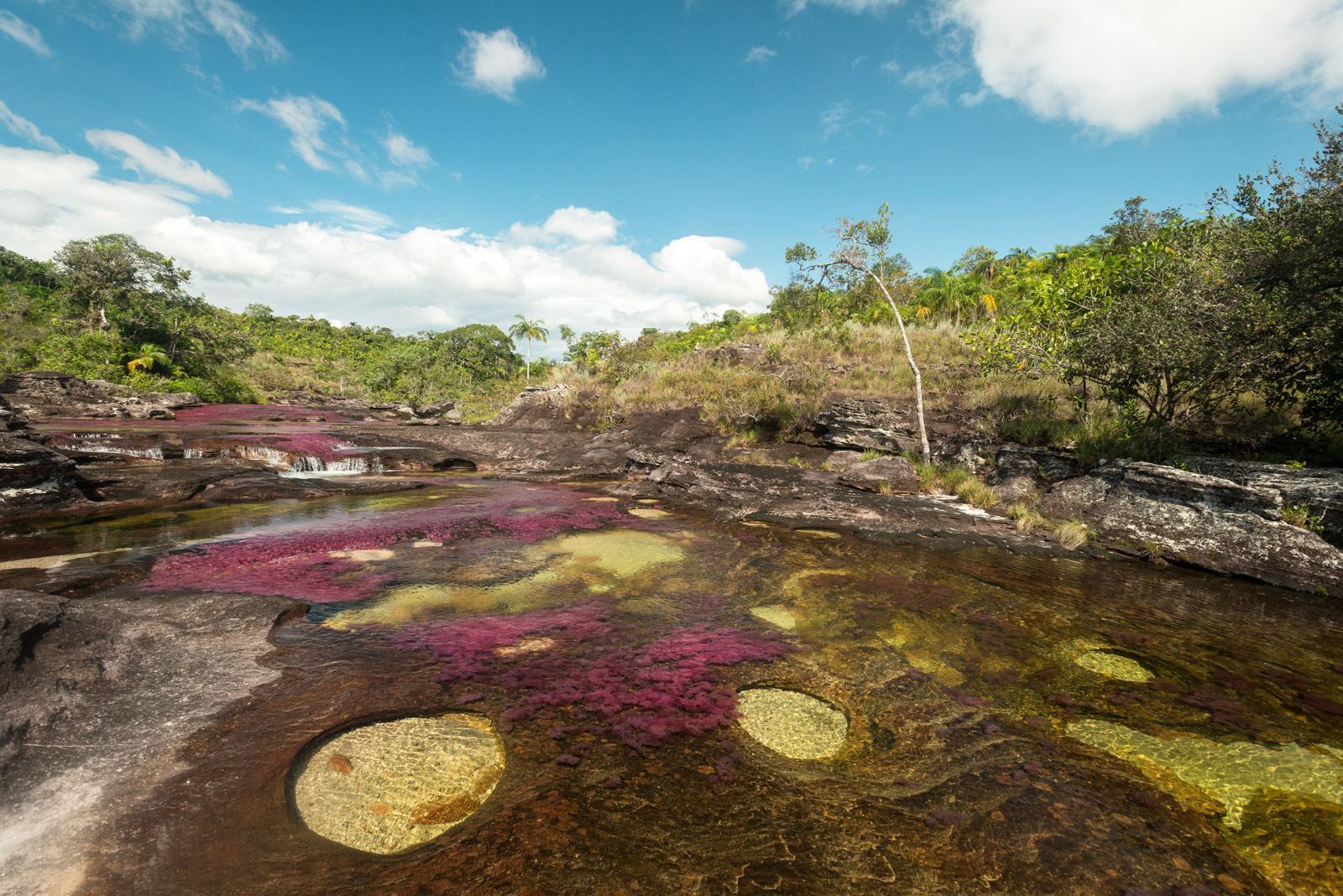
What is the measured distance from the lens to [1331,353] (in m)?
6.72

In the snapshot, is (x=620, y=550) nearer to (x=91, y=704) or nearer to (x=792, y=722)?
(x=792, y=722)

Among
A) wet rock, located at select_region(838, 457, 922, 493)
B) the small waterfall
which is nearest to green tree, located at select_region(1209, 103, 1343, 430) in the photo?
wet rock, located at select_region(838, 457, 922, 493)

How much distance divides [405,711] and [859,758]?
10.4 ft

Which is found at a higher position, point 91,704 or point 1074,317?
point 1074,317

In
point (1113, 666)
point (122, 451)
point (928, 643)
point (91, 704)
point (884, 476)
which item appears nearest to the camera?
point (91, 704)

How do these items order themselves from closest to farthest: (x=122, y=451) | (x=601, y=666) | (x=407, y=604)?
(x=601, y=666)
(x=407, y=604)
(x=122, y=451)

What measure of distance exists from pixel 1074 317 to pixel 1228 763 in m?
9.98

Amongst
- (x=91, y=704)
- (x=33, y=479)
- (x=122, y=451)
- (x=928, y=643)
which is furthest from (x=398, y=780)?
(x=122, y=451)

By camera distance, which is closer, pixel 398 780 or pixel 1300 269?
pixel 398 780

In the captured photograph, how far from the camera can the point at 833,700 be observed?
3.89 m

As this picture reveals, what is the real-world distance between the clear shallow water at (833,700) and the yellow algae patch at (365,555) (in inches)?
2.2

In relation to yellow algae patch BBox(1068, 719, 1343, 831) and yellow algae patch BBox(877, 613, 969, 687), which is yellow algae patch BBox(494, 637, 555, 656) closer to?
yellow algae patch BBox(877, 613, 969, 687)

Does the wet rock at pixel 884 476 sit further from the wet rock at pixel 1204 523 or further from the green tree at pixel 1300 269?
the green tree at pixel 1300 269

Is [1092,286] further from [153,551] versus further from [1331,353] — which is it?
[153,551]
